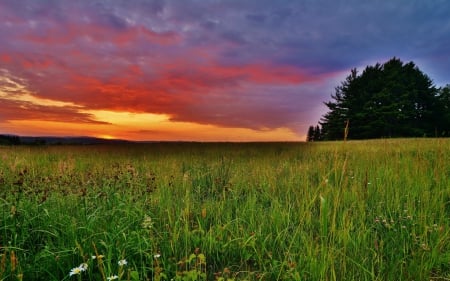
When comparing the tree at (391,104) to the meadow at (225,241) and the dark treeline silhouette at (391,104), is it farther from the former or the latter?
the meadow at (225,241)

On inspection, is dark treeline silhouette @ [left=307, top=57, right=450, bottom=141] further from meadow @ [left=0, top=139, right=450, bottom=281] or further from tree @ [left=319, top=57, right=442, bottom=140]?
meadow @ [left=0, top=139, right=450, bottom=281]

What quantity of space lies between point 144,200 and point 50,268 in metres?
1.91

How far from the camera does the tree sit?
152ft

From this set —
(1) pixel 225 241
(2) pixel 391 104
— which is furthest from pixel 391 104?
(1) pixel 225 241

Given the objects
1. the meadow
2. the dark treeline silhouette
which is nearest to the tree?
the dark treeline silhouette

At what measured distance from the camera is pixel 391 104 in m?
45.5

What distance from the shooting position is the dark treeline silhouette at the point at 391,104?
46219 mm

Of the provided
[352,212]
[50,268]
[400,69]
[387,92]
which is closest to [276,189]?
[352,212]

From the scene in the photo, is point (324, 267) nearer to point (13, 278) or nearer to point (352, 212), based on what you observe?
point (352, 212)

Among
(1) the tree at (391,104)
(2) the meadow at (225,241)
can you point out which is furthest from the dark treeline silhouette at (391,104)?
(2) the meadow at (225,241)

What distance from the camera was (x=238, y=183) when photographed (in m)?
5.18

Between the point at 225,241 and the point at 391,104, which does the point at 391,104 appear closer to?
the point at 391,104

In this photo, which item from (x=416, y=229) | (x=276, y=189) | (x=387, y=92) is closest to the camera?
(x=416, y=229)

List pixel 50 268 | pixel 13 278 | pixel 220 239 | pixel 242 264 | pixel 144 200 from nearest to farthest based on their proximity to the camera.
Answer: pixel 13 278, pixel 50 268, pixel 242 264, pixel 220 239, pixel 144 200
